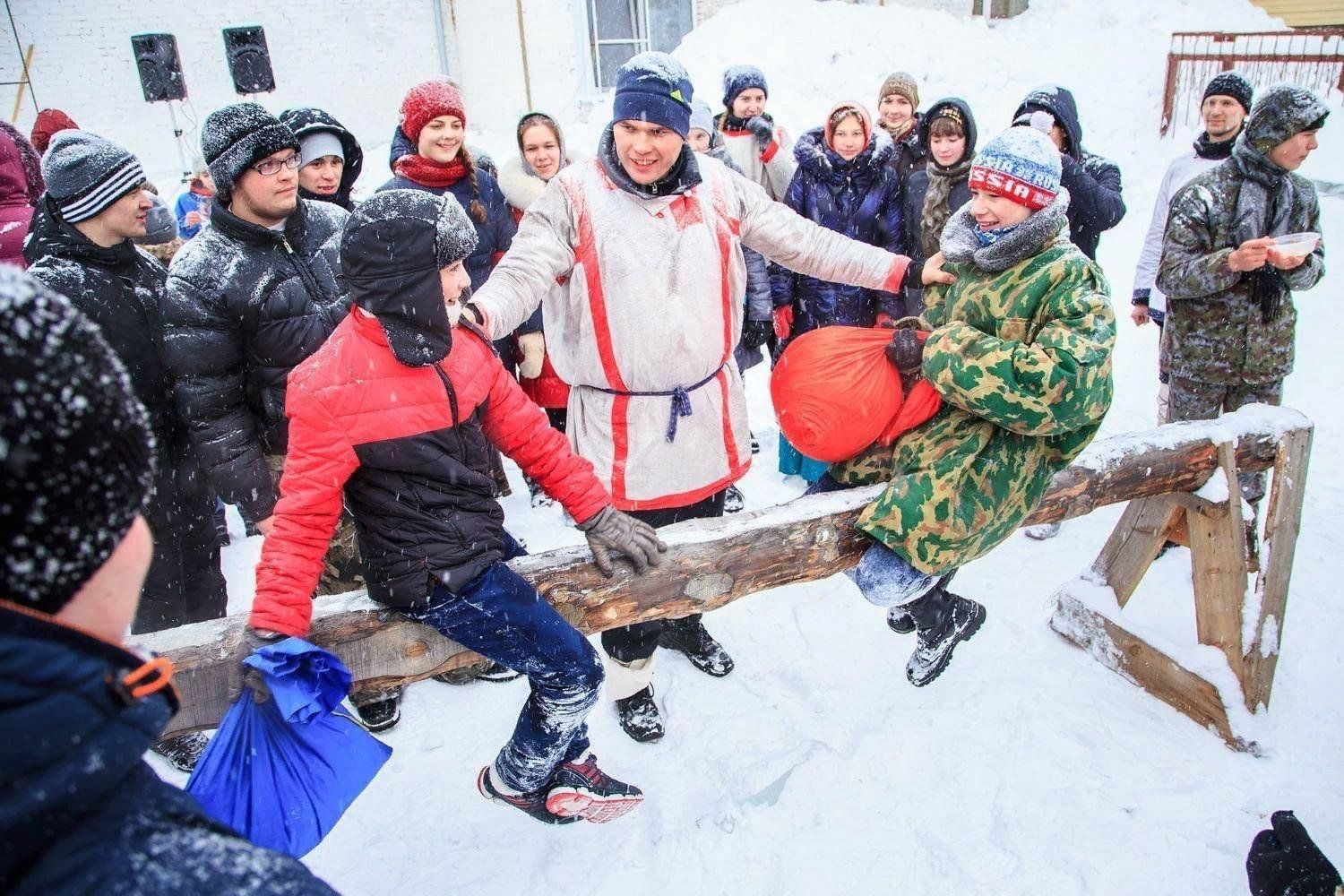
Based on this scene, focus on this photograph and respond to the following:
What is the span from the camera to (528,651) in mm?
2123

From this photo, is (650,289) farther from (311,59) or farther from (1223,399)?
(311,59)

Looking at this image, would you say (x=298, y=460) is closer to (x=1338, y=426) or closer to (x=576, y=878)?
(x=576, y=878)

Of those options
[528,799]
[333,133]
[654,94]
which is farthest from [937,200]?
[528,799]

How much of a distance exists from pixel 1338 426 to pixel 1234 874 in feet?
13.6

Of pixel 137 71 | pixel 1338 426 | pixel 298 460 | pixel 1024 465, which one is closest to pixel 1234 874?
pixel 1024 465

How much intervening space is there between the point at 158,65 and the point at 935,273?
14.3 metres

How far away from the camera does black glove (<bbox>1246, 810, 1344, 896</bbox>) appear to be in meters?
2.08

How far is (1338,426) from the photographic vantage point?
5223 millimetres

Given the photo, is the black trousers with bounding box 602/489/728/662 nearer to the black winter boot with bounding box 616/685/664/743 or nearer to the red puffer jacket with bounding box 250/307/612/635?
the black winter boot with bounding box 616/685/664/743

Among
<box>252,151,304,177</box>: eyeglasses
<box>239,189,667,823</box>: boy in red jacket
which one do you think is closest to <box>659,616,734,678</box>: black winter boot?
<box>239,189,667,823</box>: boy in red jacket

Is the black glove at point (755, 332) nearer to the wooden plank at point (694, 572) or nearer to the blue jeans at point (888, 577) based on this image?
the wooden plank at point (694, 572)

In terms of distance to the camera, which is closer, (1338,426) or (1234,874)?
(1234,874)

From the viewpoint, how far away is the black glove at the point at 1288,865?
2084mm

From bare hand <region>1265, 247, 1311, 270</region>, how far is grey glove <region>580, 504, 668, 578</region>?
293 cm
